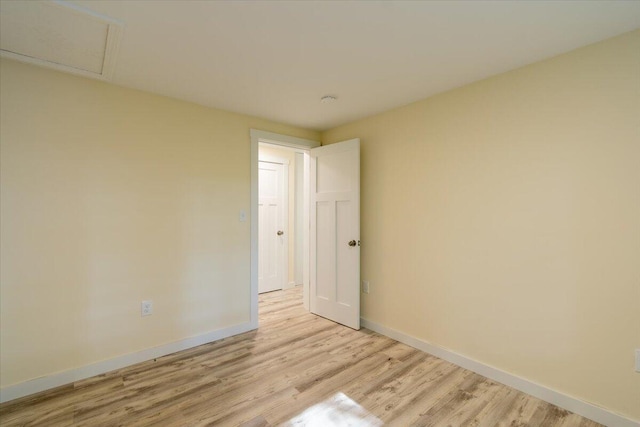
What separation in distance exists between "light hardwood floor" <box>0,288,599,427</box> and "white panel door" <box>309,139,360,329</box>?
24.3 inches

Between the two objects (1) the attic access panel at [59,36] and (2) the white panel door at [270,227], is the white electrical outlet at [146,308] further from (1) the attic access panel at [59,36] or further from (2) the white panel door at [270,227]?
(2) the white panel door at [270,227]

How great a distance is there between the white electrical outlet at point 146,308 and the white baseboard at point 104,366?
30 centimetres

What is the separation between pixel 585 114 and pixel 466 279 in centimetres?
134

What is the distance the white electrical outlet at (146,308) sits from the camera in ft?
7.88

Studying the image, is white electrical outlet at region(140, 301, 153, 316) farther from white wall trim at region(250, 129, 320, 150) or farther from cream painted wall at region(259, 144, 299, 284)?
cream painted wall at region(259, 144, 299, 284)

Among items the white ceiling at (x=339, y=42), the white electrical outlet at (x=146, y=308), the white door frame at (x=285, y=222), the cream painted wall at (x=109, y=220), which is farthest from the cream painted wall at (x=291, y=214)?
the white electrical outlet at (x=146, y=308)

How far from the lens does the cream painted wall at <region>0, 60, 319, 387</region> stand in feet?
6.31

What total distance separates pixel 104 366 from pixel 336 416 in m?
1.80

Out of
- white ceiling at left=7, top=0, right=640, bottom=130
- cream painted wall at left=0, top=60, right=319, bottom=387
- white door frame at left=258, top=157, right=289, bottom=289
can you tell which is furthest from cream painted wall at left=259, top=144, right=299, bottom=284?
white ceiling at left=7, top=0, right=640, bottom=130

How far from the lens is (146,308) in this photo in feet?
7.94

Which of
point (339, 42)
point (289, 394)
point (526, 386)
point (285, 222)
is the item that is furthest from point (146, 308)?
point (526, 386)

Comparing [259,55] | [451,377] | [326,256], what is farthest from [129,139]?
[451,377]

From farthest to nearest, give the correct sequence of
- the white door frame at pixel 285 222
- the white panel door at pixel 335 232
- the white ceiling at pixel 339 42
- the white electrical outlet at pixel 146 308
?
the white door frame at pixel 285 222, the white panel door at pixel 335 232, the white electrical outlet at pixel 146 308, the white ceiling at pixel 339 42

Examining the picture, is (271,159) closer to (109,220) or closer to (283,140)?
(283,140)
